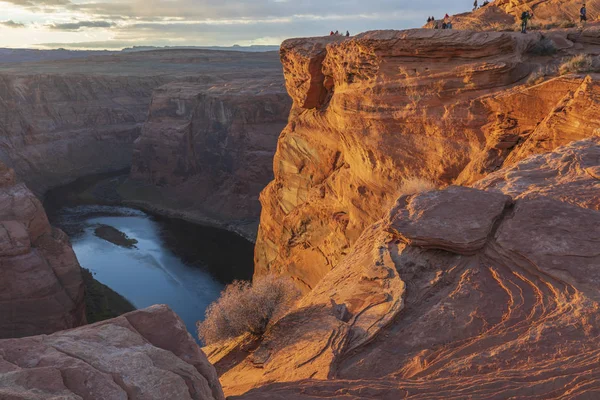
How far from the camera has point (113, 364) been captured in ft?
15.8

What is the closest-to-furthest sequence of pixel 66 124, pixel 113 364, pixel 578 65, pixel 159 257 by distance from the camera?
pixel 113 364, pixel 578 65, pixel 159 257, pixel 66 124

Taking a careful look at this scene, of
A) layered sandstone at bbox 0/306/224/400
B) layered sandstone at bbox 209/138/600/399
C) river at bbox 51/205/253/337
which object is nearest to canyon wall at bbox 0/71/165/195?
river at bbox 51/205/253/337

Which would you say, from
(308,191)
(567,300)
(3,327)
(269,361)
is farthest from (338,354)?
(3,327)

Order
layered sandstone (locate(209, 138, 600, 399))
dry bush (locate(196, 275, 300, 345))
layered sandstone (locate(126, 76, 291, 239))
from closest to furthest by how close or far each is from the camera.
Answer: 1. layered sandstone (locate(209, 138, 600, 399))
2. dry bush (locate(196, 275, 300, 345))
3. layered sandstone (locate(126, 76, 291, 239))

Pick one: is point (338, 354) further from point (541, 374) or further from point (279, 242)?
point (279, 242)

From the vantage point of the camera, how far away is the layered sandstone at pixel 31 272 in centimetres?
2336

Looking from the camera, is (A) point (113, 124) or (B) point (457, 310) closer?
(B) point (457, 310)

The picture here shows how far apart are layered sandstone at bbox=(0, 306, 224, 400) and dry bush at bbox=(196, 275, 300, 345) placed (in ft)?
11.6

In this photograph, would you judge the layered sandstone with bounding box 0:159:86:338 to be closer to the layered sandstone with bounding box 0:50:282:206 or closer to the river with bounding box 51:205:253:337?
the river with bounding box 51:205:253:337

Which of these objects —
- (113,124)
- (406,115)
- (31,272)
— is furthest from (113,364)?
(113,124)

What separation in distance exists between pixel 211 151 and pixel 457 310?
5496 centimetres

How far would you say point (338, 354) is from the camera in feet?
22.4

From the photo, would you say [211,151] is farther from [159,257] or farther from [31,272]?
[31,272]

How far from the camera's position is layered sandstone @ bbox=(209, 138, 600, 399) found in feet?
18.7
